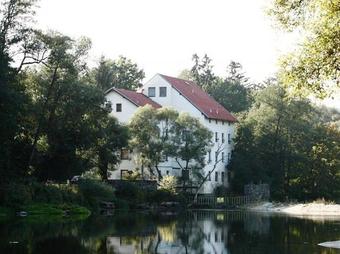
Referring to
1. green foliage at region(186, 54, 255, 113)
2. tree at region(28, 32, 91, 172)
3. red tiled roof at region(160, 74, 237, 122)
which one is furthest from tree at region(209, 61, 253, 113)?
tree at region(28, 32, 91, 172)

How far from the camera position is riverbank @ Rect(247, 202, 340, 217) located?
200ft

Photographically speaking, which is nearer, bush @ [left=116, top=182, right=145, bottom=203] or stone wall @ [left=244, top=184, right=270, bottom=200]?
bush @ [left=116, top=182, right=145, bottom=203]

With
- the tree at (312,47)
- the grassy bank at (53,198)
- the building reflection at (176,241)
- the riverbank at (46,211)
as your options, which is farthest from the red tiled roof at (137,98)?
the tree at (312,47)

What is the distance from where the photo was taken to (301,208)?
6356 cm

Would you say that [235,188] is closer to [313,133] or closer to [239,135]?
[239,135]

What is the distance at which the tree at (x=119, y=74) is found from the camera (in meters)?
87.6

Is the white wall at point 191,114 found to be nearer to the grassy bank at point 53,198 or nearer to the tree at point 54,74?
the grassy bank at point 53,198

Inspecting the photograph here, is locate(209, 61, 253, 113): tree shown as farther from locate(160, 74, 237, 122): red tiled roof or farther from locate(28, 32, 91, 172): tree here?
locate(28, 32, 91, 172): tree

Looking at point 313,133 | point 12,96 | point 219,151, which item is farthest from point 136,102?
point 12,96

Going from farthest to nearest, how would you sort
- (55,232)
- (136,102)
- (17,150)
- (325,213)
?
1. (136,102)
2. (325,213)
3. (17,150)
4. (55,232)

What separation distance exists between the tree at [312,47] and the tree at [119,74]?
6752cm

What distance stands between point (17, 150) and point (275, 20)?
32.5m

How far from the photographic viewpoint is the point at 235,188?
75.2 m

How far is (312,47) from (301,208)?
1830 inches
